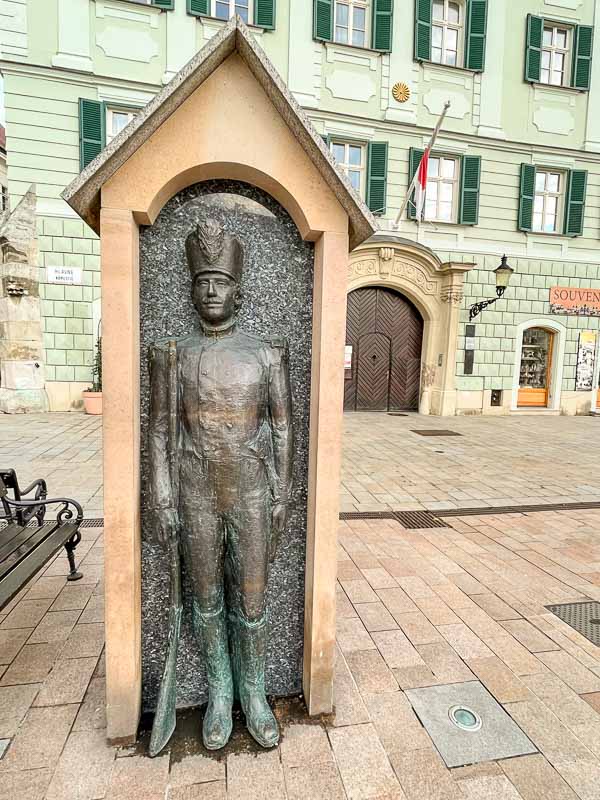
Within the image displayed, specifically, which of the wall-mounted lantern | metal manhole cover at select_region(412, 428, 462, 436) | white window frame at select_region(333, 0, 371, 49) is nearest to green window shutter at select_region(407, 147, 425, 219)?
the wall-mounted lantern

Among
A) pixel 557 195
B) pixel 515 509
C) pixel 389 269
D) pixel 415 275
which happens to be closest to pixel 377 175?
pixel 389 269

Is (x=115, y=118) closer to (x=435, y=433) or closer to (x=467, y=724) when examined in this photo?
(x=435, y=433)

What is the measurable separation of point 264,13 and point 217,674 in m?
14.2

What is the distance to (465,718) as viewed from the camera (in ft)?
7.02

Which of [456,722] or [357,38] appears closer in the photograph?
[456,722]

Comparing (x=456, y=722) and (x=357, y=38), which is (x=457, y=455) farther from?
(x=357, y=38)

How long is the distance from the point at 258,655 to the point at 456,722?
952 millimetres

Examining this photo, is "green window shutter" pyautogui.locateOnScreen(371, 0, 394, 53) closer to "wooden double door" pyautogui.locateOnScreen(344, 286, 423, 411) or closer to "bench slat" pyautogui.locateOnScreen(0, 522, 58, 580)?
"wooden double door" pyautogui.locateOnScreen(344, 286, 423, 411)

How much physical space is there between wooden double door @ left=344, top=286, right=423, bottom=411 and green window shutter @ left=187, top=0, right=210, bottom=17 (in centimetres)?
759

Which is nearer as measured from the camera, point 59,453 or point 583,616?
point 583,616

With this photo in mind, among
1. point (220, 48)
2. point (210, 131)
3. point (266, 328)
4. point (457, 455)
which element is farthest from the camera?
point (457, 455)

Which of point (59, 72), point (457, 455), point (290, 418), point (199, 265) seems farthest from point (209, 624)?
point (59, 72)

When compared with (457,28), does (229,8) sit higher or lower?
lower

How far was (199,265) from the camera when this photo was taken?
184 centimetres
